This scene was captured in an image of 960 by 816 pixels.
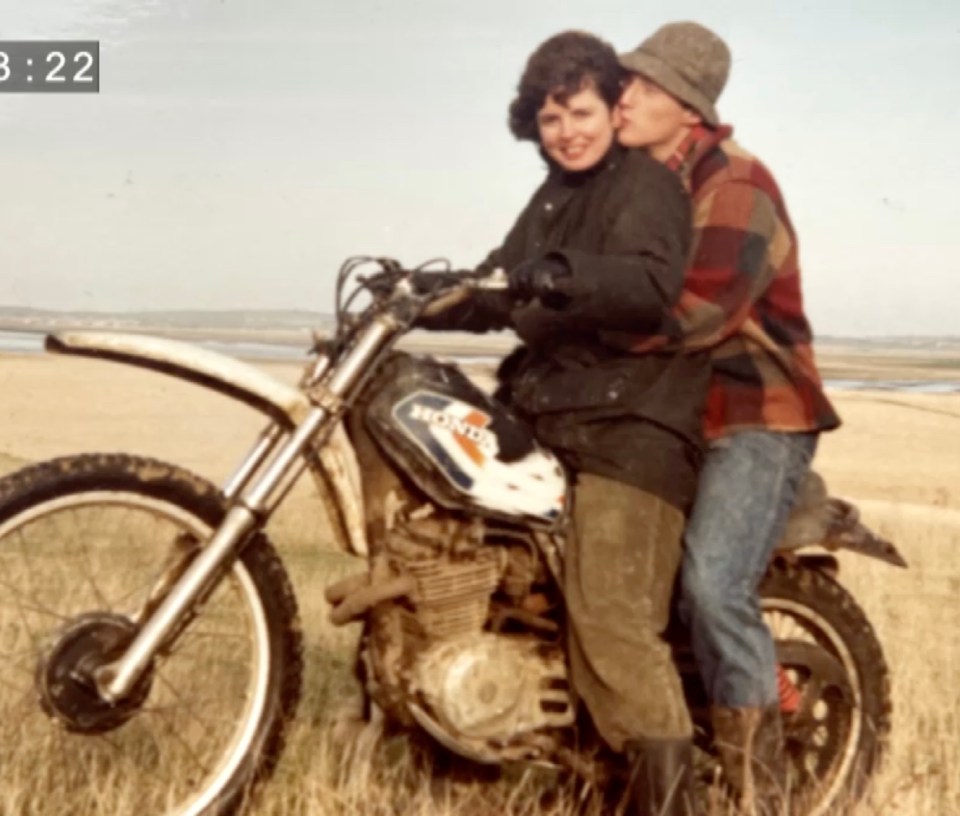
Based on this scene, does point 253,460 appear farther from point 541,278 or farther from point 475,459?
point 541,278

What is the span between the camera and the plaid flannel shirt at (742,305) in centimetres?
443

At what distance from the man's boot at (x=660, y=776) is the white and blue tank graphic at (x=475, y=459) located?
2.15 ft

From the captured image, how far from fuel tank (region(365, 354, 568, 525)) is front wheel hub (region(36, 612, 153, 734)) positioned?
2.68ft

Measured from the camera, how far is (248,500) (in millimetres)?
4090

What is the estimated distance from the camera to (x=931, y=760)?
571 centimetres

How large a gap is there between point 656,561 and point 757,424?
46 centimetres

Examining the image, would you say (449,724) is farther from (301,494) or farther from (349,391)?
(301,494)

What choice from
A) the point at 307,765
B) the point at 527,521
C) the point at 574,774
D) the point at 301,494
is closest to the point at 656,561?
the point at 527,521

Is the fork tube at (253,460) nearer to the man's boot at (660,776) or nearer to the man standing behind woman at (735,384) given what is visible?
the man standing behind woman at (735,384)

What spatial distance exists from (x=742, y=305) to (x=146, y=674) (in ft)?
5.83

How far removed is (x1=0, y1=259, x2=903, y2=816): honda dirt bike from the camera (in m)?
4.01
